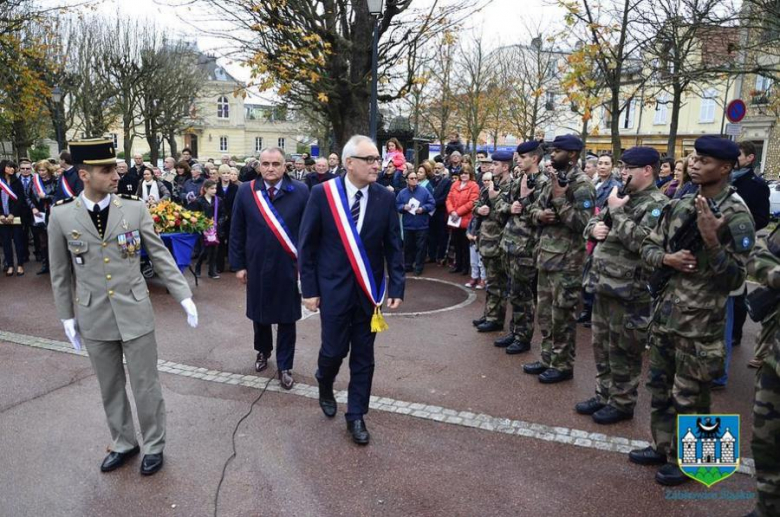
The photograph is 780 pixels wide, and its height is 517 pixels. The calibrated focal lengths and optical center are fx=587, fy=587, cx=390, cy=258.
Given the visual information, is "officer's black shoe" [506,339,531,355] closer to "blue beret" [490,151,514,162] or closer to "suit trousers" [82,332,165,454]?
"blue beret" [490,151,514,162]

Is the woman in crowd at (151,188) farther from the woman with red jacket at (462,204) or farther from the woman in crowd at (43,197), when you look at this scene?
the woman with red jacket at (462,204)

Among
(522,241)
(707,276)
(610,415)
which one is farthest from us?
(522,241)

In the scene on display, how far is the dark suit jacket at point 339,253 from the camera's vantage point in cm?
426

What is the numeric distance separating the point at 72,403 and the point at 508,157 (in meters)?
5.08

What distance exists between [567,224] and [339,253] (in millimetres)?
2203

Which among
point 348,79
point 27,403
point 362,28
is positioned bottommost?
point 27,403

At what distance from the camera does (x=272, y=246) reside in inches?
210

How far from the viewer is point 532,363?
5914 mm

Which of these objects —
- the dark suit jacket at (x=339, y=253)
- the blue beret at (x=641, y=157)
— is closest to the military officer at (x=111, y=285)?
the dark suit jacket at (x=339, y=253)

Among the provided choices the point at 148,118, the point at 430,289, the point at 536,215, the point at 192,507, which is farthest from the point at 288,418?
the point at 148,118

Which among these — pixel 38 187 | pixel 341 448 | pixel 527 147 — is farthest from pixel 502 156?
pixel 38 187

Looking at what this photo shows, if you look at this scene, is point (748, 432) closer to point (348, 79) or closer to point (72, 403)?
point (72, 403)

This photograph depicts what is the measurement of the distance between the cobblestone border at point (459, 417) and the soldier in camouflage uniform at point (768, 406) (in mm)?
958

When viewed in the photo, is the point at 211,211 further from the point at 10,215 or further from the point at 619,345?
the point at 619,345
